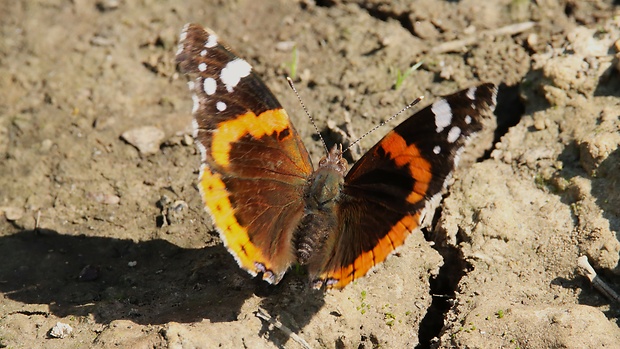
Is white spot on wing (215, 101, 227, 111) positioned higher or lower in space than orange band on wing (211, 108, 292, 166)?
higher

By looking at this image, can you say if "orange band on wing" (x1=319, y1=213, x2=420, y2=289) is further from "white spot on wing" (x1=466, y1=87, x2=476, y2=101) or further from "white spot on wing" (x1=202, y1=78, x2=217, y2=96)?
"white spot on wing" (x1=202, y1=78, x2=217, y2=96)

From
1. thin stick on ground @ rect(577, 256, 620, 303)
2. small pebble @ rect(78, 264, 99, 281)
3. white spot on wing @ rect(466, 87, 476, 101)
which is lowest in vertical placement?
small pebble @ rect(78, 264, 99, 281)

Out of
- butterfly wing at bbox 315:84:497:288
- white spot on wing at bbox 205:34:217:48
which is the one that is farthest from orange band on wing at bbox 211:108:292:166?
butterfly wing at bbox 315:84:497:288

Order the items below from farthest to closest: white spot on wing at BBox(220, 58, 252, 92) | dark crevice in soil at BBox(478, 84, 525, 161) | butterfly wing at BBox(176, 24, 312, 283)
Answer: dark crevice in soil at BBox(478, 84, 525, 161) < white spot on wing at BBox(220, 58, 252, 92) < butterfly wing at BBox(176, 24, 312, 283)

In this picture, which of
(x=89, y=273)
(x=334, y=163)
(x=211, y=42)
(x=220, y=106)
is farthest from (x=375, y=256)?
(x=89, y=273)

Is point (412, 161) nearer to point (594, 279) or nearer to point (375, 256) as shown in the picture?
point (375, 256)

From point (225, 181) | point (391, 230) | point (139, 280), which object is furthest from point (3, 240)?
point (391, 230)

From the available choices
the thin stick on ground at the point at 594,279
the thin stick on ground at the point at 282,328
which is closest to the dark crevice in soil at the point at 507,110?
the thin stick on ground at the point at 594,279
